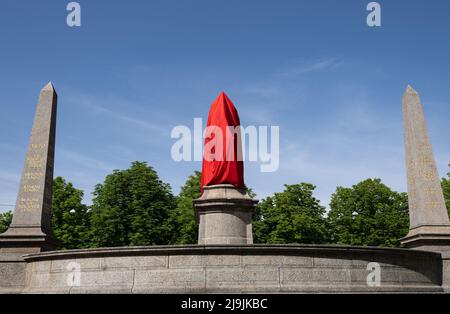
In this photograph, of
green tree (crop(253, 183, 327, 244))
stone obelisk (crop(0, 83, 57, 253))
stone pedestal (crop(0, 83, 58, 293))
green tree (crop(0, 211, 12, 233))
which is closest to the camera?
stone pedestal (crop(0, 83, 58, 293))

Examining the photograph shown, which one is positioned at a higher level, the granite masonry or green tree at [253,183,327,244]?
green tree at [253,183,327,244]

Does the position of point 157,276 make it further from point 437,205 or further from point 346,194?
point 346,194

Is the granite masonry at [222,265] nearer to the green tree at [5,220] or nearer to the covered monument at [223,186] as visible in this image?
the covered monument at [223,186]

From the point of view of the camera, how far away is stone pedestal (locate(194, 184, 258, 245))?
17.0 metres

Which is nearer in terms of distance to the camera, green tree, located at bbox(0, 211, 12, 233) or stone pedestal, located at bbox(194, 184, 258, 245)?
stone pedestal, located at bbox(194, 184, 258, 245)

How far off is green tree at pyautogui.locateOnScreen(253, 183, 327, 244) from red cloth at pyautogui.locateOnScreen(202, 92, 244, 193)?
77.7ft

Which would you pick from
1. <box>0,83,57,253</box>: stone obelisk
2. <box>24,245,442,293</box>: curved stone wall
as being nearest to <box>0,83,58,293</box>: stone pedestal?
<box>0,83,57,253</box>: stone obelisk

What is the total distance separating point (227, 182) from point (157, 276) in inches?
254

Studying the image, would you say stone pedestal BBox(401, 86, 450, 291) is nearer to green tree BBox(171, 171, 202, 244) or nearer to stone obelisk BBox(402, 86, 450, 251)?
stone obelisk BBox(402, 86, 450, 251)

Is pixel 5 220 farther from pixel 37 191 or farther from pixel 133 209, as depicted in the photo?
pixel 37 191

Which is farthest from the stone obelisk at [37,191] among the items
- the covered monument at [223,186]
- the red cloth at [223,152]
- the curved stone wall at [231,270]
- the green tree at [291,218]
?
the green tree at [291,218]

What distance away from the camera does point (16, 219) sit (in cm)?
1741
